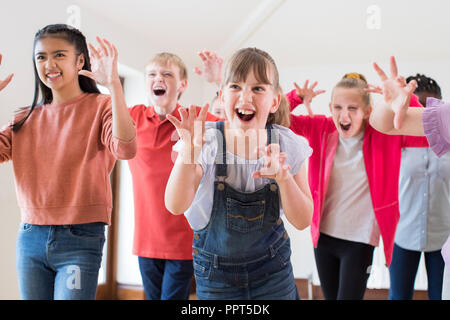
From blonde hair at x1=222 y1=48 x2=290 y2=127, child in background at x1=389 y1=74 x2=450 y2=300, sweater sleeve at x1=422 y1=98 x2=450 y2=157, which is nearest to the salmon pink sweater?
blonde hair at x1=222 y1=48 x2=290 y2=127

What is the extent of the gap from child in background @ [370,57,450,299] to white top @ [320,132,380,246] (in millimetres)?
417

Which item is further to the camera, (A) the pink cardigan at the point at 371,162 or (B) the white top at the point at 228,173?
(A) the pink cardigan at the point at 371,162

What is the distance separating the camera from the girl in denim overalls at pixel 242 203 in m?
0.90

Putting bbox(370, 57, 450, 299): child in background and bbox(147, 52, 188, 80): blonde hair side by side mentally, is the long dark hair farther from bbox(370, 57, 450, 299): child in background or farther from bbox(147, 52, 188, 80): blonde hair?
bbox(370, 57, 450, 299): child in background

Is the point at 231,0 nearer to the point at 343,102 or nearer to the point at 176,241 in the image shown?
the point at 343,102

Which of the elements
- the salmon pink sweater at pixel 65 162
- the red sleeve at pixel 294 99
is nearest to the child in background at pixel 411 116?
the red sleeve at pixel 294 99

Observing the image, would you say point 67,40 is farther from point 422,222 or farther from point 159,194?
point 422,222

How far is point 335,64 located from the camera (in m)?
2.11

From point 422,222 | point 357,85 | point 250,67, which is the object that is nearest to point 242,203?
point 250,67

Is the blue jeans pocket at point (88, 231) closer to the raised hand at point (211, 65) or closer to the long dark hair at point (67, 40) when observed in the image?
the long dark hair at point (67, 40)

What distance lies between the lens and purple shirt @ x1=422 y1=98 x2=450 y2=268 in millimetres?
874

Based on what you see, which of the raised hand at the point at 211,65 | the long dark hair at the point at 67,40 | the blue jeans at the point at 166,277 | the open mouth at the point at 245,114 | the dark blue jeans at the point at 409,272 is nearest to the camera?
the open mouth at the point at 245,114

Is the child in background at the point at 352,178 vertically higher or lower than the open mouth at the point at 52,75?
Result: lower

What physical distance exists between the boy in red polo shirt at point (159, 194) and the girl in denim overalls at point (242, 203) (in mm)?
310
